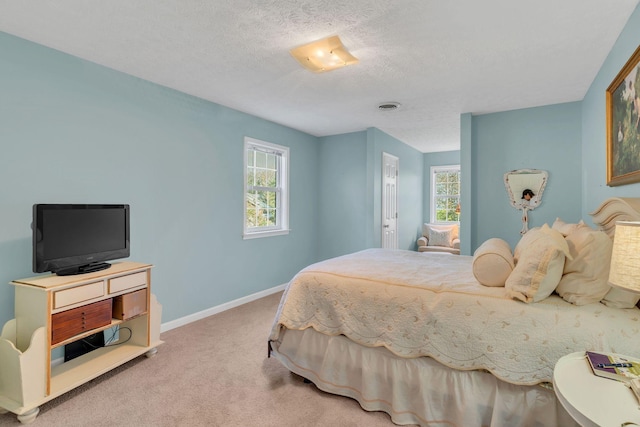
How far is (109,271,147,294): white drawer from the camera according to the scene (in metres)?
2.33

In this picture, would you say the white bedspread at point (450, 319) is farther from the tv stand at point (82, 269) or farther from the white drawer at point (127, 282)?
the tv stand at point (82, 269)

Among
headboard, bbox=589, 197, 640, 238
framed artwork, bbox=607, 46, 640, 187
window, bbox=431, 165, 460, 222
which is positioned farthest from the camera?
window, bbox=431, 165, 460, 222

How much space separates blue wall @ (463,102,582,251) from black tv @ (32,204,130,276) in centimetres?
384

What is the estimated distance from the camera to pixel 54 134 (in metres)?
2.46

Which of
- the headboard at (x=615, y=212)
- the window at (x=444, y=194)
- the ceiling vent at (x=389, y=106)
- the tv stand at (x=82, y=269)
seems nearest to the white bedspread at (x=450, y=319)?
the headboard at (x=615, y=212)

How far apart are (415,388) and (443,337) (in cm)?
35

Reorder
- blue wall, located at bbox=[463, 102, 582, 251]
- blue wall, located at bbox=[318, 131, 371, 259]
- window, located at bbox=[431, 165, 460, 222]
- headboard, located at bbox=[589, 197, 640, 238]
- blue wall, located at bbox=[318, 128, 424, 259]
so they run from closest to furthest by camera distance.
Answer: headboard, located at bbox=[589, 197, 640, 238]
blue wall, located at bbox=[463, 102, 582, 251]
blue wall, located at bbox=[318, 128, 424, 259]
blue wall, located at bbox=[318, 131, 371, 259]
window, located at bbox=[431, 165, 460, 222]

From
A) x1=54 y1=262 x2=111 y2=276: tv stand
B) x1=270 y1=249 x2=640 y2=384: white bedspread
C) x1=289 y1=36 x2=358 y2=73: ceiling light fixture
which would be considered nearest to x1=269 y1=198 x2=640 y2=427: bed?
x1=270 y1=249 x2=640 y2=384: white bedspread

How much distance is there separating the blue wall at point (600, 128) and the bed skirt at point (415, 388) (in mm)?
1481

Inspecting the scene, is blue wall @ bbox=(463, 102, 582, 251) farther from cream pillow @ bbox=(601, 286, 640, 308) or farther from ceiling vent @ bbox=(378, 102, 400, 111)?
cream pillow @ bbox=(601, 286, 640, 308)

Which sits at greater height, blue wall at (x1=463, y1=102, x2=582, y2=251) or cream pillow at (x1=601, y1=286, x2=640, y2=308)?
blue wall at (x1=463, y1=102, x2=582, y2=251)

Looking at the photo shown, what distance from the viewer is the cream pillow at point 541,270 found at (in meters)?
1.58

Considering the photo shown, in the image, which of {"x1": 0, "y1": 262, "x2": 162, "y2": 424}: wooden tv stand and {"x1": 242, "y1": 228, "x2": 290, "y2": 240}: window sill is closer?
{"x1": 0, "y1": 262, "x2": 162, "y2": 424}: wooden tv stand

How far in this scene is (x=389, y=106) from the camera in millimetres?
3746
